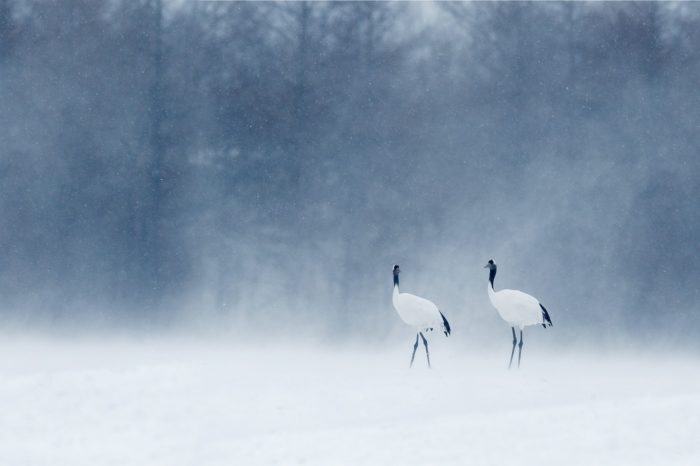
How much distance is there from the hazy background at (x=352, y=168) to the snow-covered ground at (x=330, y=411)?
0.73 metres

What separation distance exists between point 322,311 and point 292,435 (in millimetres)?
3458

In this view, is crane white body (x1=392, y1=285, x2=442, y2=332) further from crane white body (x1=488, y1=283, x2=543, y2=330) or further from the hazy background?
the hazy background

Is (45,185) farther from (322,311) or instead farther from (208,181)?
(322,311)

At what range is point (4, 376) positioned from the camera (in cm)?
736

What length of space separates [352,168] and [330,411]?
340 centimetres

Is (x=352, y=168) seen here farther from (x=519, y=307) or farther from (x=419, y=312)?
(x=519, y=307)

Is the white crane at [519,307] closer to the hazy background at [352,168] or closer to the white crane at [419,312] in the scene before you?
the white crane at [419,312]

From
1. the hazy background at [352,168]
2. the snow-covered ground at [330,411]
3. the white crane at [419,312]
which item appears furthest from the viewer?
the hazy background at [352,168]

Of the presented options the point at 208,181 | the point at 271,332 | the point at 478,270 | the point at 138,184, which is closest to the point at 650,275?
the point at 478,270

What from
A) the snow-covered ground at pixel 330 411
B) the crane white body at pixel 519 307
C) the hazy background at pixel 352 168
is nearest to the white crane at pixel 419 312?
the snow-covered ground at pixel 330 411

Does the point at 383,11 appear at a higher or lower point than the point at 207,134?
higher

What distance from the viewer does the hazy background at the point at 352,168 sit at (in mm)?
9188

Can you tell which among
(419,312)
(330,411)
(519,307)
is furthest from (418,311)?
(330,411)

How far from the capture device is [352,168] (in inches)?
366
